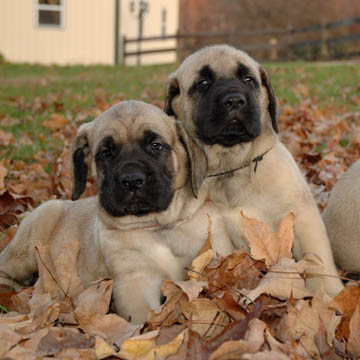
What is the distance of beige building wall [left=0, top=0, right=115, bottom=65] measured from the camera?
2339 centimetres

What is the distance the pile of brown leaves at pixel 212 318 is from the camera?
2328 millimetres

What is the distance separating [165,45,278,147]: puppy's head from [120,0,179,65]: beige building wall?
22314 millimetres

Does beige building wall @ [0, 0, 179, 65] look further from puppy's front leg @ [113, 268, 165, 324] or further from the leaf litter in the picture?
puppy's front leg @ [113, 268, 165, 324]

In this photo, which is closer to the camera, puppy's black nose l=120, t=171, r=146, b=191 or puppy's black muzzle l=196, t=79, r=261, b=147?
puppy's black nose l=120, t=171, r=146, b=191

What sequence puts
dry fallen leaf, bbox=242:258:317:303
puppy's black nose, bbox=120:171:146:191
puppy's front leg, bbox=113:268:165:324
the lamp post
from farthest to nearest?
the lamp post, puppy's black nose, bbox=120:171:146:191, puppy's front leg, bbox=113:268:165:324, dry fallen leaf, bbox=242:258:317:303

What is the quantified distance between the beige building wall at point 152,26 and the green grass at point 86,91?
26.0 ft

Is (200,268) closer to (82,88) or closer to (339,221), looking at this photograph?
(339,221)

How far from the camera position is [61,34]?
23.8m

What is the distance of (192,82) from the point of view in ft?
13.3

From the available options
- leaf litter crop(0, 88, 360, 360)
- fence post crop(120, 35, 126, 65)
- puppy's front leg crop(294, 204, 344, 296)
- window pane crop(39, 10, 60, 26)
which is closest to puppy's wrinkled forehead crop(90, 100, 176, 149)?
leaf litter crop(0, 88, 360, 360)

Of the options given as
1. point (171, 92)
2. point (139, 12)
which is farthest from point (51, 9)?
point (171, 92)

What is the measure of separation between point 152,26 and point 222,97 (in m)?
26.2

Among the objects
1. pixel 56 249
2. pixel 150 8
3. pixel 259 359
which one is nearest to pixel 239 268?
pixel 259 359

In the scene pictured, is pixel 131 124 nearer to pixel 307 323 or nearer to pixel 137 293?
pixel 137 293
